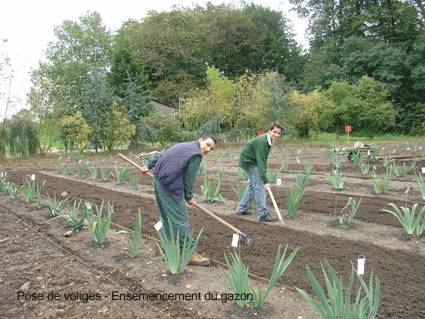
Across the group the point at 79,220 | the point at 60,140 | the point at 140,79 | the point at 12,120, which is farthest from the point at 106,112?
the point at 79,220

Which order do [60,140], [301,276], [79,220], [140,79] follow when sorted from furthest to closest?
[140,79], [60,140], [79,220], [301,276]

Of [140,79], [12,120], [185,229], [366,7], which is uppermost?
[366,7]

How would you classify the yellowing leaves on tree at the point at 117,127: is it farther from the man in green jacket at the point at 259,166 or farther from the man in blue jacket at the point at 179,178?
the man in blue jacket at the point at 179,178

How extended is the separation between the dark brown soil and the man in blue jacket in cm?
58

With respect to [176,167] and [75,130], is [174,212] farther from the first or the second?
[75,130]

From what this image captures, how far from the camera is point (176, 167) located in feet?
12.5

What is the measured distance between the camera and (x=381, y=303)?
122 inches

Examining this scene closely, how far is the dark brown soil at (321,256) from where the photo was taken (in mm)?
3198

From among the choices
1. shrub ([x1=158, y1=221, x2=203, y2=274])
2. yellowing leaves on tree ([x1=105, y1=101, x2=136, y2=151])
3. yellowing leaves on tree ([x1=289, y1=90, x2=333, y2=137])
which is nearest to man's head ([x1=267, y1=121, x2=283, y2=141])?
shrub ([x1=158, y1=221, x2=203, y2=274])

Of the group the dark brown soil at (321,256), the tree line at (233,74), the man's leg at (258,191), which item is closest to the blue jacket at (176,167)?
the dark brown soil at (321,256)

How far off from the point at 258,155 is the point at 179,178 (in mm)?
1765

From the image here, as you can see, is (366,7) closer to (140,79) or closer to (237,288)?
(140,79)

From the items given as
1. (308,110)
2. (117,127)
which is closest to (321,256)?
(117,127)

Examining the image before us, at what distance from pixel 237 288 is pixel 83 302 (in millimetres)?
1273
